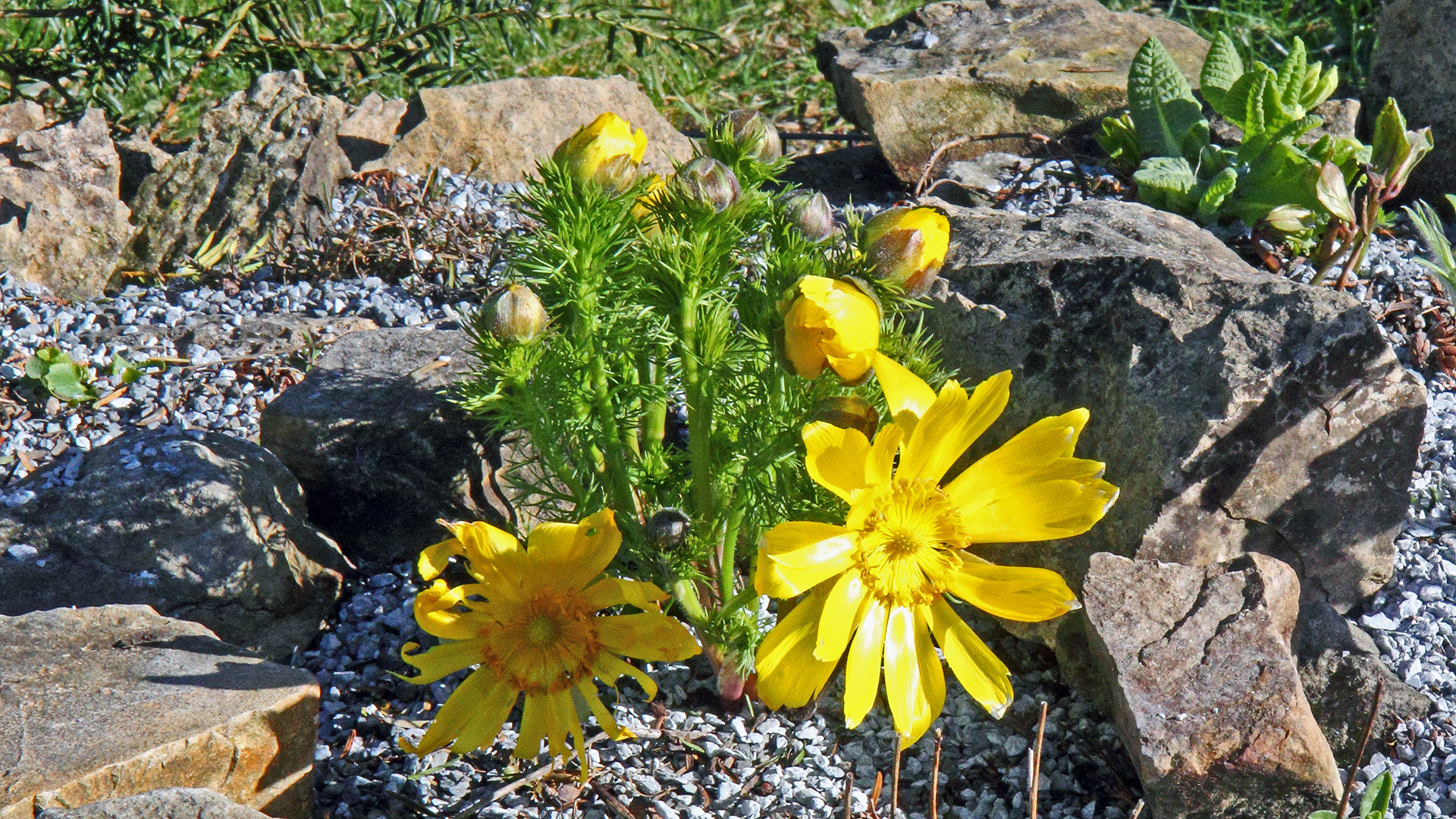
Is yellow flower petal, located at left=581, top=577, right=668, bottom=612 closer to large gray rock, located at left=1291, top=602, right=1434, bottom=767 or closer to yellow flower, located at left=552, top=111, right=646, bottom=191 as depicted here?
yellow flower, located at left=552, top=111, right=646, bottom=191

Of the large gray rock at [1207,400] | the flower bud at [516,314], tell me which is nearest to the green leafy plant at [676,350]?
the flower bud at [516,314]

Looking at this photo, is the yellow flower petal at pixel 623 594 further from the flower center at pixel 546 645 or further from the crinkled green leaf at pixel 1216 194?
the crinkled green leaf at pixel 1216 194

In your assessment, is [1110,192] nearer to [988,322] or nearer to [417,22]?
[988,322]

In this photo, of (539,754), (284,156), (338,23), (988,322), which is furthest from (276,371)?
(338,23)

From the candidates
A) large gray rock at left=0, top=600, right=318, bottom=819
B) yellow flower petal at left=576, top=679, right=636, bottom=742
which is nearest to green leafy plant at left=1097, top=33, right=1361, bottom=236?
yellow flower petal at left=576, top=679, right=636, bottom=742

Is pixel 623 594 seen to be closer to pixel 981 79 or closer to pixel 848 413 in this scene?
pixel 848 413
